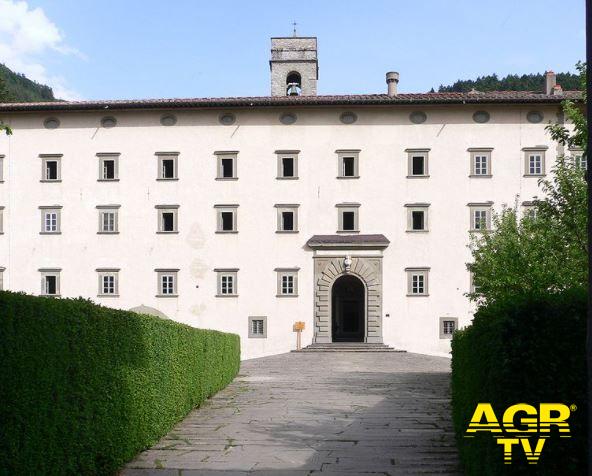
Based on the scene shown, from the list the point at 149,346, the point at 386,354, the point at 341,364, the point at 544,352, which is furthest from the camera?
the point at 386,354

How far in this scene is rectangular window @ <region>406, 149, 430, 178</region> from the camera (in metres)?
37.5

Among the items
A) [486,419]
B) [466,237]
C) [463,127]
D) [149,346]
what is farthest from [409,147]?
[486,419]

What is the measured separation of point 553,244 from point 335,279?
1865 centimetres

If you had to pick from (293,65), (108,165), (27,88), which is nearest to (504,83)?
(293,65)

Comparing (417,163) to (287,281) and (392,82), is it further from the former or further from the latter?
(287,281)

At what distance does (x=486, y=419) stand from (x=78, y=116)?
3527cm

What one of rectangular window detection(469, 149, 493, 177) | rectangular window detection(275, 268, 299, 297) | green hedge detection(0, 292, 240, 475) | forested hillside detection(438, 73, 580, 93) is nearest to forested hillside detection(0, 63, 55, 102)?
forested hillside detection(438, 73, 580, 93)

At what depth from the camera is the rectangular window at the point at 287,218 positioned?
123ft

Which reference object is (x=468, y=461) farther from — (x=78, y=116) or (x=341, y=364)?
(x=78, y=116)

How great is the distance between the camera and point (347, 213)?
3750cm

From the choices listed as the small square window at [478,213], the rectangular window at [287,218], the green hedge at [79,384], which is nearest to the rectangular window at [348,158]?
the rectangular window at [287,218]

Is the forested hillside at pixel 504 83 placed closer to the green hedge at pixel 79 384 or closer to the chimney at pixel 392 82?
the chimney at pixel 392 82

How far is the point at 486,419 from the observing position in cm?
616

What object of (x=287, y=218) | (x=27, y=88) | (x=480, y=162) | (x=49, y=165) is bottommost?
(x=287, y=218)
